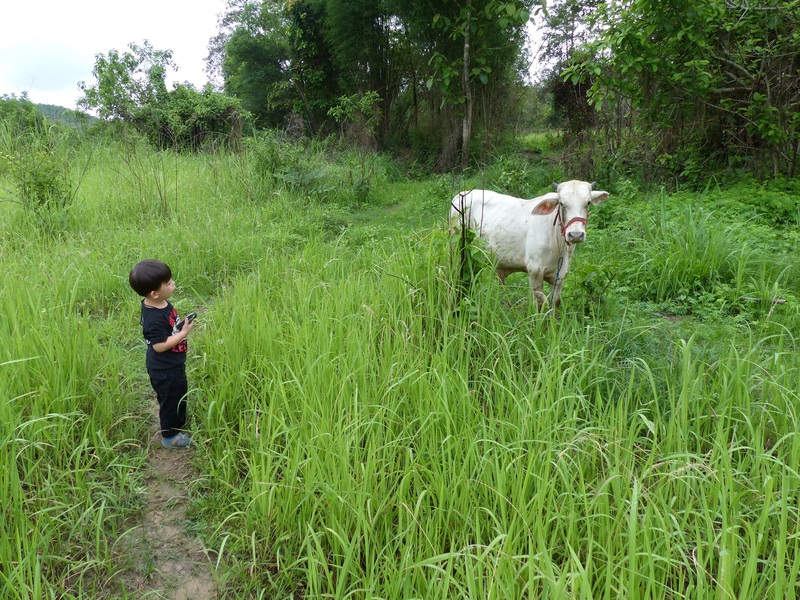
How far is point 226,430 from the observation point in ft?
7.59

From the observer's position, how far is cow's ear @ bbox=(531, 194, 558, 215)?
10.6 ft

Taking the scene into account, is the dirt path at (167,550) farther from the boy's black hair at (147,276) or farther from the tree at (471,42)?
the tree at (471,42)

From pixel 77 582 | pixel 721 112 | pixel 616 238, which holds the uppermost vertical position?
pixel 721 112

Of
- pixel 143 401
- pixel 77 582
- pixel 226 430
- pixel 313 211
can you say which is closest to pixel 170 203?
pixel 313 211

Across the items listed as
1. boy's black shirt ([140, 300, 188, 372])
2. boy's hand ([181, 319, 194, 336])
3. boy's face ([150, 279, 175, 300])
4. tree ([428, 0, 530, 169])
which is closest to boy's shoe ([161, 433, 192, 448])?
boy's black shirt ([140, 300, 188, 372])

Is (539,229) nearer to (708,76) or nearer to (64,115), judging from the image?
(708,76)

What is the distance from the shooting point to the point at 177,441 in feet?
7.89

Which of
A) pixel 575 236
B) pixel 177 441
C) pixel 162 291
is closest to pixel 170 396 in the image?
pixel 177 441

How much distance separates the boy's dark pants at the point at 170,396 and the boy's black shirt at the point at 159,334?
3 cm

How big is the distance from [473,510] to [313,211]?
521 centimetres

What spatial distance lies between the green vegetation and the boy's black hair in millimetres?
565

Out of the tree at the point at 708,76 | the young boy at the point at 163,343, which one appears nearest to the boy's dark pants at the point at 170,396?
the young boy at the point at 163,343

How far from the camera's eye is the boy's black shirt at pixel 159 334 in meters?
2.31

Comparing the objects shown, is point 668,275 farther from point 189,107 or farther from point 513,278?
point 189,107
